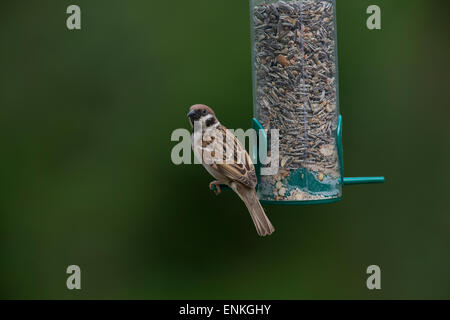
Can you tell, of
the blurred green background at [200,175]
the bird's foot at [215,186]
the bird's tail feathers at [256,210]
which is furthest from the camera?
the blurred green background at [200,175]

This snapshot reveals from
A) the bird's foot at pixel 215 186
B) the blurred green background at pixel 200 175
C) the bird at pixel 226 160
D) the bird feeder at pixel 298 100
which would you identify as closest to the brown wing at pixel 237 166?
the bird at pixel 226 160

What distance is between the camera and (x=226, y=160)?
4.92 metres

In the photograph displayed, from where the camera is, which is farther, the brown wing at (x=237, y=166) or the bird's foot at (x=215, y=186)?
the bird's foot at (x=215, y=186)

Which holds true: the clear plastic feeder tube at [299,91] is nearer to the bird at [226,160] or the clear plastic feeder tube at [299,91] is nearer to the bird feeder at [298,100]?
the bird feeder at [298,100]

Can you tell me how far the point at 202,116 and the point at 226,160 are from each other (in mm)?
409

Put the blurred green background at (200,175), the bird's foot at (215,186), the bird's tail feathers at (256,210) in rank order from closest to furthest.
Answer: the bird's tail feathers at (256,210) < the bird's foot at (215,186) < the blurred green background at (200,175)

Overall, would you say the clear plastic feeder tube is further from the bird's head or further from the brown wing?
the bird's head

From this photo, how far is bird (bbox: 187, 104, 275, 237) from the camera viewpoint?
4887 millimetres

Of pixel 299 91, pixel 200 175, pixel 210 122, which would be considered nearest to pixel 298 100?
pixel 299 91

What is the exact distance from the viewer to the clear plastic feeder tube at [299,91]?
16.5ft

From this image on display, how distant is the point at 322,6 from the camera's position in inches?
200

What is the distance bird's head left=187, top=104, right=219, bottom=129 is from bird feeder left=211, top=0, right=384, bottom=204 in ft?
1.15
